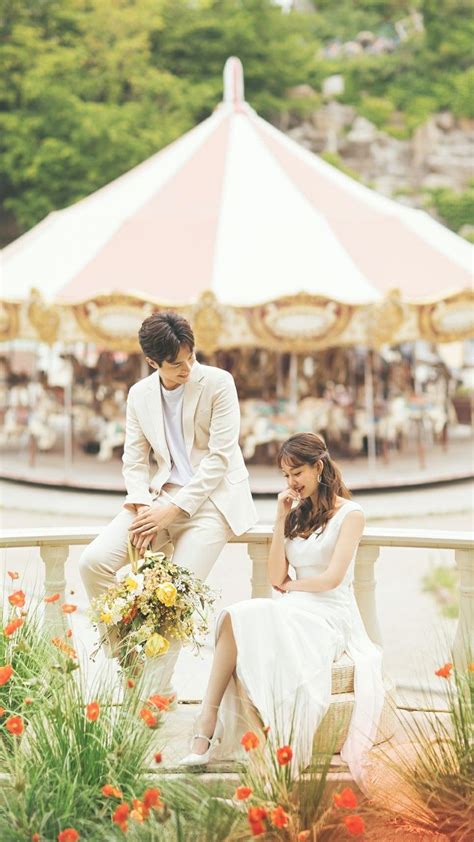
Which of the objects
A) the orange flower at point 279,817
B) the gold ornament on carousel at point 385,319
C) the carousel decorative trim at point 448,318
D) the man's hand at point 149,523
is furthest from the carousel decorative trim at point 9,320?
the orange flower at point 279,817

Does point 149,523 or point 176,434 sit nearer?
point 149,523

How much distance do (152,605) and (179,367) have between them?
34.2 inches

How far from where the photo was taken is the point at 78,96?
3328 centimetres

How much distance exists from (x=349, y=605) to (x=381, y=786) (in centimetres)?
70

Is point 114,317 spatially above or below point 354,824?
above

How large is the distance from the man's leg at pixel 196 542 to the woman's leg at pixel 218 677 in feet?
1.21

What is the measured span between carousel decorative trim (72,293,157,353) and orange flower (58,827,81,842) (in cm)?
1169

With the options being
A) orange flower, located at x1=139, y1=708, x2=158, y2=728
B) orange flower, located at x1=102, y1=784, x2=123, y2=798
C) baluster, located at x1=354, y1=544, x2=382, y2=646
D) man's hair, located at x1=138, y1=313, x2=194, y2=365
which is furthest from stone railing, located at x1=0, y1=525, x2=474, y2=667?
orange flower, located at x1=102, y1=784, x2=123, y2=798

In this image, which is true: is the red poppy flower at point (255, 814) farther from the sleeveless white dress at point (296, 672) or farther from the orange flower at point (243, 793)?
the sleeveless white dress at point (296, 672)

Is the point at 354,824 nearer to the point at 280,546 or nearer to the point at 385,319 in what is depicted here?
the point at 280,546

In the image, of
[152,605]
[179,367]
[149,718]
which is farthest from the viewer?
[179,367]

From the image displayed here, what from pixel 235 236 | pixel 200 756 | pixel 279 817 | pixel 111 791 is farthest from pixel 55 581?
pixel 235 236

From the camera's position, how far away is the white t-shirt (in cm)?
394

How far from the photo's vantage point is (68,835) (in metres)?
2.61
